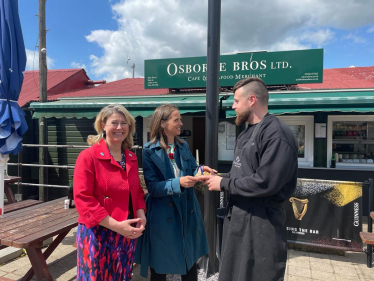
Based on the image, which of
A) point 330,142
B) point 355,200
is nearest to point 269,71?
point 330,142

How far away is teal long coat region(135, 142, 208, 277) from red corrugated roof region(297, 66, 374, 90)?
595cm

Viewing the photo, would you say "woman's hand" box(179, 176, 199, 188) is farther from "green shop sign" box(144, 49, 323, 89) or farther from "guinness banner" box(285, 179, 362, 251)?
"green shop sign" box(144, 49, 323, 89)

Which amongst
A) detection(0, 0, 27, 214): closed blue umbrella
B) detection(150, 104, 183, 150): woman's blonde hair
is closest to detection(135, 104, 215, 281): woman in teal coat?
detection(150, 104, 183, 150): woman's blonde hair

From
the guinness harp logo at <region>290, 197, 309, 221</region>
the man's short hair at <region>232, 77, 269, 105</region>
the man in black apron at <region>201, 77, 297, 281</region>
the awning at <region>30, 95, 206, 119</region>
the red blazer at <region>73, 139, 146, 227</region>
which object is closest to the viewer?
the man in black apron at <region>201, 77, 297, 281</region>

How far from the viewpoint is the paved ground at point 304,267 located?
3.52 meters

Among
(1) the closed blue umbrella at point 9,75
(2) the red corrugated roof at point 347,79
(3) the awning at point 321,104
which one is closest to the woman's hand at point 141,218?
(1) the closed blue umbrella at point 9,75

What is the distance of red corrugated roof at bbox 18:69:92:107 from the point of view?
951 cm

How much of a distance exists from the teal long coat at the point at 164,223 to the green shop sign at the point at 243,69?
5214 mm

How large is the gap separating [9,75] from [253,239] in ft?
11.7

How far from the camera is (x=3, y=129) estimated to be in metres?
3.56

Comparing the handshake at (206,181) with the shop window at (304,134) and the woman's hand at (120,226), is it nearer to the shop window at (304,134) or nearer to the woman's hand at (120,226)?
the woman's hand at (120,226)

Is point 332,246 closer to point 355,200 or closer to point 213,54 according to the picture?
point 355,200

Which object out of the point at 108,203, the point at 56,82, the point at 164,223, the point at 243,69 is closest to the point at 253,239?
the point at 164,223

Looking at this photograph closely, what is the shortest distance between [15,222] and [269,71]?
6.07 m
